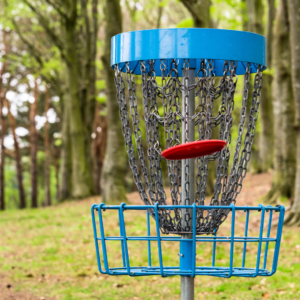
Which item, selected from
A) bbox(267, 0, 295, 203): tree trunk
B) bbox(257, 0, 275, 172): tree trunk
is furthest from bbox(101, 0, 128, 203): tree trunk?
bbox(257, 0, 275, 172): tree trunk

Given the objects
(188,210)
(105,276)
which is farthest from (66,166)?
(188,210)

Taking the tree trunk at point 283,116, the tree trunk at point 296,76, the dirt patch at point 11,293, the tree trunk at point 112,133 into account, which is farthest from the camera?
the tree trunk at point 112,133

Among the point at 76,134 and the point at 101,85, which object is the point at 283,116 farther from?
the point at 101,85

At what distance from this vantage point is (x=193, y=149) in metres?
2.30

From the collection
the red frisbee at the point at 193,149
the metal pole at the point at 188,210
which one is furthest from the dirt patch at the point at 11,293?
the red frisbee at the point at 193,149

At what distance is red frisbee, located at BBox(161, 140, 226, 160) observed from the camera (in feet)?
7.38

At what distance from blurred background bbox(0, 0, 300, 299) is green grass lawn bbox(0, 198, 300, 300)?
16cm

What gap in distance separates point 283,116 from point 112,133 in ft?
16.3

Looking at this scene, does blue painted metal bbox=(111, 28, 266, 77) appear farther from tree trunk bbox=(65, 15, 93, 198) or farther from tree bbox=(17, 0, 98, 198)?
tree trunk bbox=(65, 15, 93, 198)

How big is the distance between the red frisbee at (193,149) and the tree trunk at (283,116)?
27.6 ft

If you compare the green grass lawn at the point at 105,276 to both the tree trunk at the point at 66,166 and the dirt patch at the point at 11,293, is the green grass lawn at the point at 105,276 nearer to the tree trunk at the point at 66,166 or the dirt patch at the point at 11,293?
the dirt patch at the point at 11,293

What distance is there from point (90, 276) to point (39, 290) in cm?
86

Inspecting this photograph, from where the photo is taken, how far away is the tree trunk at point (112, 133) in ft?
41.1

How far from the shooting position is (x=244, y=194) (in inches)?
531
